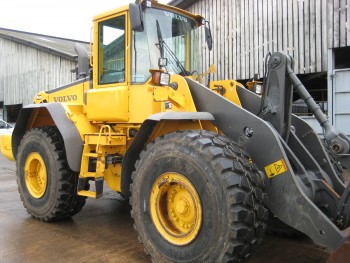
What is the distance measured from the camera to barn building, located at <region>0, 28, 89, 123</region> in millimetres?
20578

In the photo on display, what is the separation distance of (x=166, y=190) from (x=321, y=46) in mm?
8886

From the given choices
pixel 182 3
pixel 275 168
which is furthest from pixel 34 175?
pixel 182 3

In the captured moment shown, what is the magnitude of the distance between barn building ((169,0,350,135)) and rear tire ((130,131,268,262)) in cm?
591

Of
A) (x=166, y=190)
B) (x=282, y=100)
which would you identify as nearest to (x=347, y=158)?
(x=282, y=100)

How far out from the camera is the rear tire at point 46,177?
17.2 feet

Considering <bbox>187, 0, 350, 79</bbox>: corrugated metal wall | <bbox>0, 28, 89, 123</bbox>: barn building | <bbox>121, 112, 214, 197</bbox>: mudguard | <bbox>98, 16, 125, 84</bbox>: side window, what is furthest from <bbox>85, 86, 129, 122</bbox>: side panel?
<bbox>0, 28, 89, 123</bbox>: barn building

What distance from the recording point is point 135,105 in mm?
4652

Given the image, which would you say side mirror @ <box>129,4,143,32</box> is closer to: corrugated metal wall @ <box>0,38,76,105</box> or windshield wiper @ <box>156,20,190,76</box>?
windshield wiper @ <box>156,20,190,76</box>

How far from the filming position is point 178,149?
11.7 ft

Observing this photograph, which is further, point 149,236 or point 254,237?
point 149,236

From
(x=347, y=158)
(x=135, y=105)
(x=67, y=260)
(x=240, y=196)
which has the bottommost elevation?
(x=67, y=260)

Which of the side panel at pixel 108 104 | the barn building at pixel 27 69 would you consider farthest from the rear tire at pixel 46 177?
the barn building at pixel 27 69

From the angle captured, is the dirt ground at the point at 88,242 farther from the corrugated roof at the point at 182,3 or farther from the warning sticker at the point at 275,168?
the corrugated roof at the point at 182,3

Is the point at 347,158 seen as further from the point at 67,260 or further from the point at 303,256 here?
the point at 67,260
